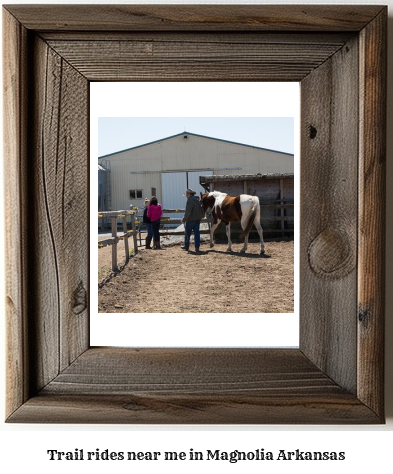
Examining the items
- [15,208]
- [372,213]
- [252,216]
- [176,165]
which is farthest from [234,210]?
[15,208]

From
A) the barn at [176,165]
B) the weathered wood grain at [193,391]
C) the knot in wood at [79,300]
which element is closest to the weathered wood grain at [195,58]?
the barn at [176,165]

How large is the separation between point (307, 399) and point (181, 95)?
602 mm

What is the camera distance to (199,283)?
104 centimetres

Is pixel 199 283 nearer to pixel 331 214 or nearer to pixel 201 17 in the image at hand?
pixel 331 214

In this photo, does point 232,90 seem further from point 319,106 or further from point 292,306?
point 292,306

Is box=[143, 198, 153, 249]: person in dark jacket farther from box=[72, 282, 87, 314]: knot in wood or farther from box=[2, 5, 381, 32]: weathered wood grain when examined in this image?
box=[2, 5, 381, 32]: weathered wood grain

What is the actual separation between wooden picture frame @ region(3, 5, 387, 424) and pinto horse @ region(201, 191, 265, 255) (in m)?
0.10

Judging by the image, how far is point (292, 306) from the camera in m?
1.02

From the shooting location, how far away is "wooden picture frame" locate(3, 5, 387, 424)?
95 centimetres

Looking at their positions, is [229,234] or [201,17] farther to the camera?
[229,234]

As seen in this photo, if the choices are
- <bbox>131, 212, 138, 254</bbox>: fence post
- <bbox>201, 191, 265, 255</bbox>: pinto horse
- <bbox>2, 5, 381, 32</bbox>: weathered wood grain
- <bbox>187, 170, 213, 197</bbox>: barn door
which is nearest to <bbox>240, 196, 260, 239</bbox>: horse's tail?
<bbox>201, 191, 265, 255</bbox>: pinto horse

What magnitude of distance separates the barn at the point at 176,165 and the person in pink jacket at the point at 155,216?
0.5 inches

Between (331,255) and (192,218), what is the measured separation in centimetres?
27

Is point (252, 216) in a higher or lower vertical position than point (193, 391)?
higher
